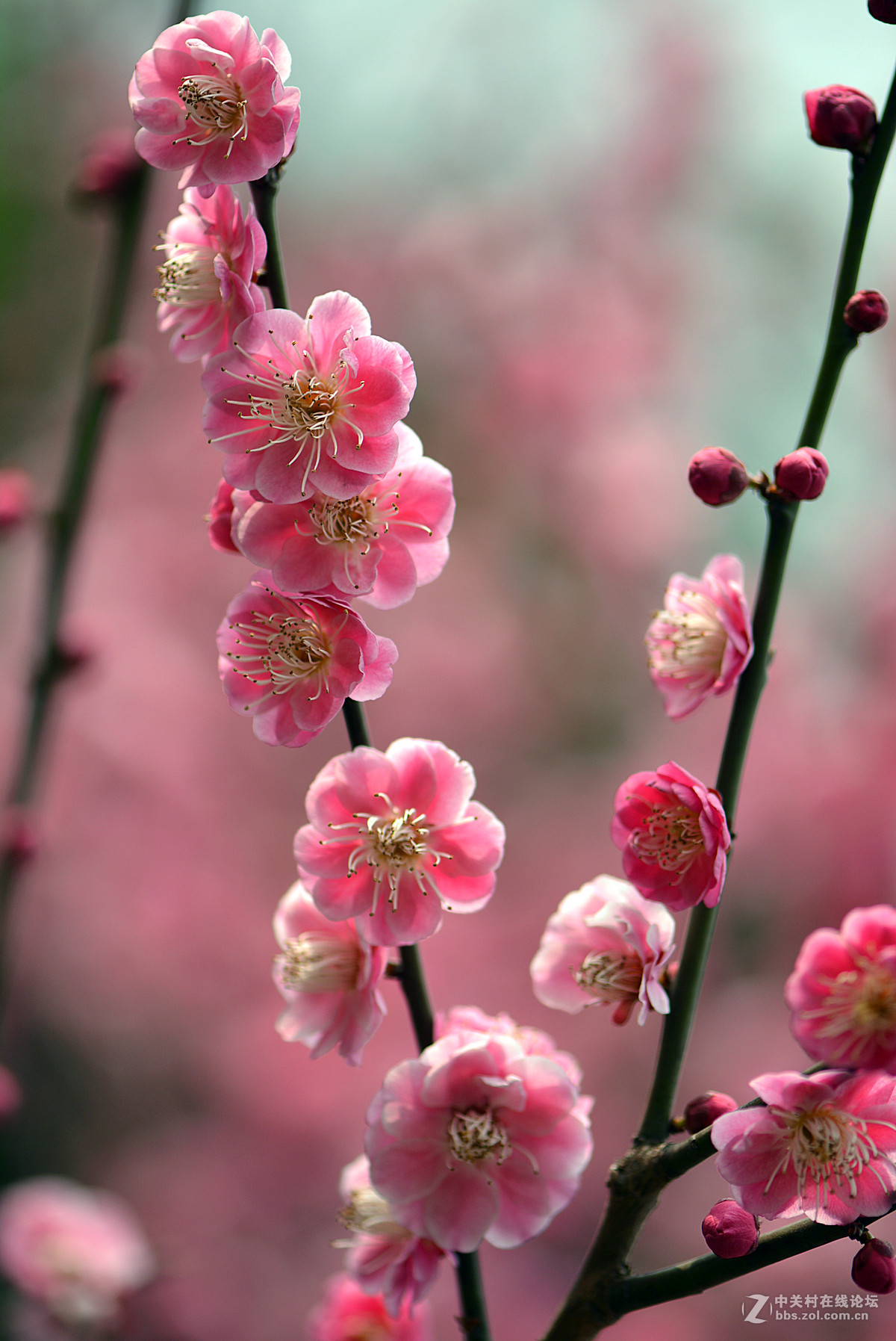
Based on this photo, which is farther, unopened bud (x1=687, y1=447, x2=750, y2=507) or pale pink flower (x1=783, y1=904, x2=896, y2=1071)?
unopened bud (x1=687, y1=447, x2=750, y2=507)

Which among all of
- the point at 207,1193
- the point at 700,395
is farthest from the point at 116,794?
the point at 700,395

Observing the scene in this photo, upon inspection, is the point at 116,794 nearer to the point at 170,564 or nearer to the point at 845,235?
the point at 170,564

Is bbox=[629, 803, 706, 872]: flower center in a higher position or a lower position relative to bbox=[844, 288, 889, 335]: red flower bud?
lower

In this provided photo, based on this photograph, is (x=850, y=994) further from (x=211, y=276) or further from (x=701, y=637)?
(x=211, y=276)

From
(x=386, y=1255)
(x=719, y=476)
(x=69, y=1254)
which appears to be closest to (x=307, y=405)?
(x=719, y=476)

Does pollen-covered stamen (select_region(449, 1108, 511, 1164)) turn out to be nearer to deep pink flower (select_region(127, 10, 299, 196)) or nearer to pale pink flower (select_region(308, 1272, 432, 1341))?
pale pink flower (select_region(308, 1272, 432, 1341))

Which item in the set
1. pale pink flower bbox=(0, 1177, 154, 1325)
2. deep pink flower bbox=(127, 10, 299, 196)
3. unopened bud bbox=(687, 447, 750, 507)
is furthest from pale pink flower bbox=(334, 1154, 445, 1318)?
pale pink flower bbox=(0, 1177, 154, 1325)
